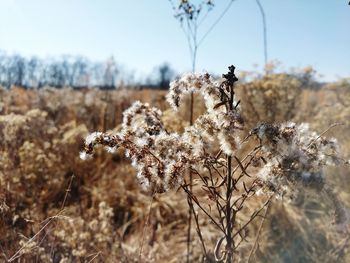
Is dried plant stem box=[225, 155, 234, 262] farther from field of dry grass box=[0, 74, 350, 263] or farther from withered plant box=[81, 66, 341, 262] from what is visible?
field of dry grass box=[0, 74, 350, 263]

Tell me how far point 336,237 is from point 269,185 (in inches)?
96.9

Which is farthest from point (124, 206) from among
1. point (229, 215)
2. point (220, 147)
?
point (220, 147)

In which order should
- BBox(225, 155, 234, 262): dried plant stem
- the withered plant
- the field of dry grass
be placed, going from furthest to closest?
the field of dry grass, BBox(225, 155, 234, 262): dried plant stem, the withered plant

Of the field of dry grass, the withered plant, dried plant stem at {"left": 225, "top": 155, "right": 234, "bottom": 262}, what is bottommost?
the field of dry grass

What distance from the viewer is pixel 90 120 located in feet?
31.0

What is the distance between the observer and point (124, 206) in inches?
225

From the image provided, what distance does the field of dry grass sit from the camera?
364 centimetres

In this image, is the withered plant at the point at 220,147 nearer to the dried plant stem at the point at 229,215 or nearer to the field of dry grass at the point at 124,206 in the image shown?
the dried plant stem at the point at 229,215

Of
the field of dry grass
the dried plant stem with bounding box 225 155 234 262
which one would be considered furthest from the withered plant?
the field of dry grass

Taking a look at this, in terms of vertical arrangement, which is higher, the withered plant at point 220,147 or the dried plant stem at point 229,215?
the withered plant at point 220,147

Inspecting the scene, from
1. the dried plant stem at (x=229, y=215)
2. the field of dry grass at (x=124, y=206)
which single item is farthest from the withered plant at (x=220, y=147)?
the field of dry grass at (x=124, y=206)

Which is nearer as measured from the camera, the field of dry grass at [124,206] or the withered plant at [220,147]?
the withered plant at [220,147]

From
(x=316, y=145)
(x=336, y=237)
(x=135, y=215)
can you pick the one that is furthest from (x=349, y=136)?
(x=316, y=145)

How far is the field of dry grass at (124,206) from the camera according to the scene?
364cm
